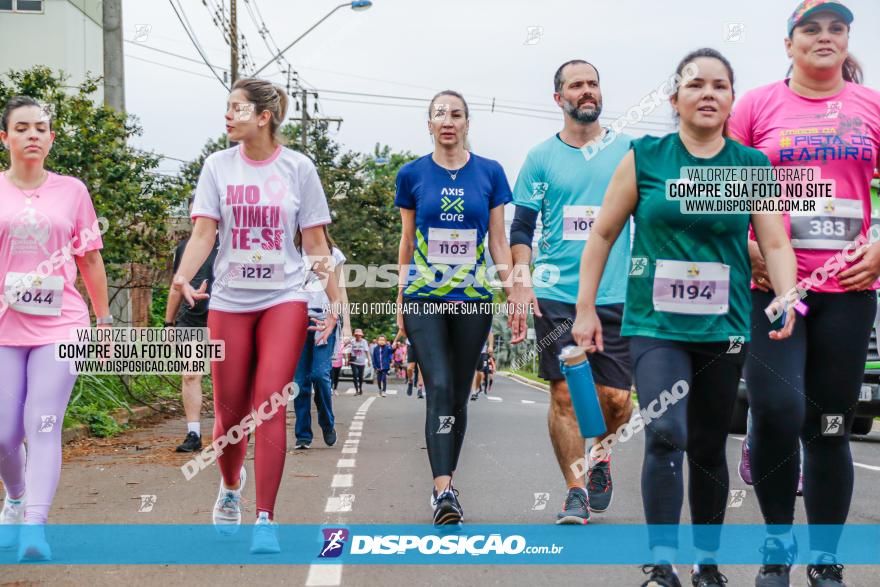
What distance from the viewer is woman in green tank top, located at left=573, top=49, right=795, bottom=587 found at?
4461mm

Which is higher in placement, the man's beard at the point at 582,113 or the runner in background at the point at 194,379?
the man's beard at the point at 582,113

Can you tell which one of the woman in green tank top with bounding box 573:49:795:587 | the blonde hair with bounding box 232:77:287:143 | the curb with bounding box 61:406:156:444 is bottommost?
the curb with bounding box 61:406:156:444

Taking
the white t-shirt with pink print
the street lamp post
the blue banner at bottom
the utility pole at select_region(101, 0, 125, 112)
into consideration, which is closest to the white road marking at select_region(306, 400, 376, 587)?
the blue banner at bottom

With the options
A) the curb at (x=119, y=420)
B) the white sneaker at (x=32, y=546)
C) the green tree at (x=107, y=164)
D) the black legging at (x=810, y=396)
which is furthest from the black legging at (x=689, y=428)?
the green tree at (x=107, y=164)

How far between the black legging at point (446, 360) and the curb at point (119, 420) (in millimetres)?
5392

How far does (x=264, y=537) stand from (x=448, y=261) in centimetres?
186

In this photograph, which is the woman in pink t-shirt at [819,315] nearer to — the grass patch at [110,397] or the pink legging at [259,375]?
the pink legging at [259,375]

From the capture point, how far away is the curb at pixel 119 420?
10.8 metres

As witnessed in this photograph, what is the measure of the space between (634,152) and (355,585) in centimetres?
209

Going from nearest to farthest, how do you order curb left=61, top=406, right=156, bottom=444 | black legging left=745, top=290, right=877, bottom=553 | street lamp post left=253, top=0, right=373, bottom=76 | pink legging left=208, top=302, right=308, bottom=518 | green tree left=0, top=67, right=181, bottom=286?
1. black legging left=745, top=290, right=877, bottom=553
2. pink legging left=208, top=302, right=308, bottom=518
3. curb left=61, top=406, right=156, bottom=444
4. green tree left=0, top=67, right=181, bottom=286
5. street lamp post left=253, top=0, right=373, bottom=76

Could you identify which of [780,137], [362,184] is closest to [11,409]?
[780,137]

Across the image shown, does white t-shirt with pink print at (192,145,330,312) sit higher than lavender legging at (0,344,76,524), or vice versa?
white t-shirt with pink print at (192,145,330,312)

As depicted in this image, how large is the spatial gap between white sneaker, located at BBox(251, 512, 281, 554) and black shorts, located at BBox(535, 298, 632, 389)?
1.90 metres

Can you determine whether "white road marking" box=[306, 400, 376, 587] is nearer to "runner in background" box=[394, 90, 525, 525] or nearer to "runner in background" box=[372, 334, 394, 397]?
"runner in background" box=[394, 90, 525, 525]
